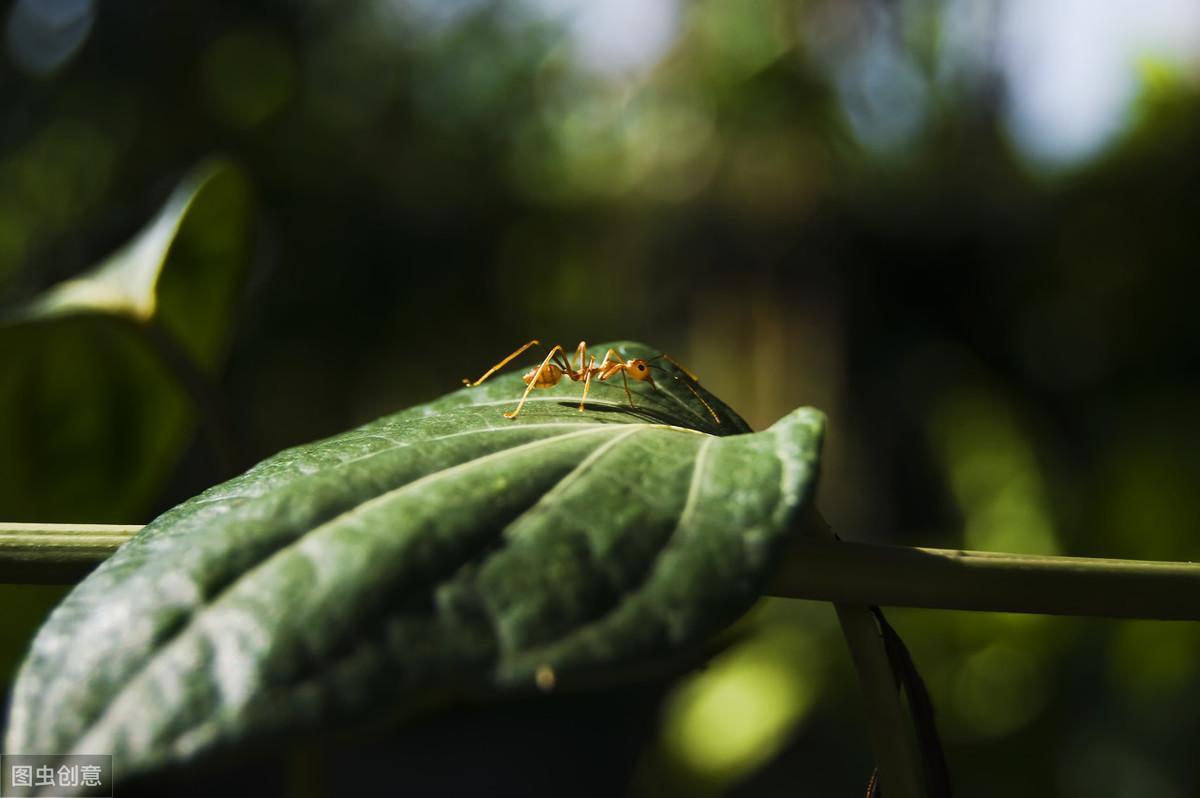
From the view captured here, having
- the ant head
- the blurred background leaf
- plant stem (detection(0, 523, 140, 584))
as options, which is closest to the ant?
the ant head

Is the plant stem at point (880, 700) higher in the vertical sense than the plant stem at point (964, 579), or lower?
lower

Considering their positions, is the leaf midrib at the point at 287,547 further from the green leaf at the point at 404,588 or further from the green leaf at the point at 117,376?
the green leaf at the point at 117,376

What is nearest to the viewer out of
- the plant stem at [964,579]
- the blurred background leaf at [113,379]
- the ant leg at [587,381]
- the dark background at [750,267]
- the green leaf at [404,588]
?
the green leaf at [404,588]

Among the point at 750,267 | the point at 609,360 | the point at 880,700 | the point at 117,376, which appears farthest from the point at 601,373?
the point at 750,267

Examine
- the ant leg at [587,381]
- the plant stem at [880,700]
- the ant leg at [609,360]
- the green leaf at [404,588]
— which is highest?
the ant leg at [609,360]

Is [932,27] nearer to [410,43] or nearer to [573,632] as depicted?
[410,43]

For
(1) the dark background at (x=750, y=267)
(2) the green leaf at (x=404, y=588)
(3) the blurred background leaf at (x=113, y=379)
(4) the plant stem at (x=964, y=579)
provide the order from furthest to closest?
(1) the dark background at (x=750, y=267) → (3) the blurred background leaf at (x=113, y=379) → (4) the plant stem at (x=964, y=579) → (2) the green leaf at (x=404, y=588)

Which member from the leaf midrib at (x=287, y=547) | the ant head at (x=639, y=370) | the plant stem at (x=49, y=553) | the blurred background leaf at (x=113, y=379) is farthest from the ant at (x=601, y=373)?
the blurred background leaf at (x=113, y=379)
